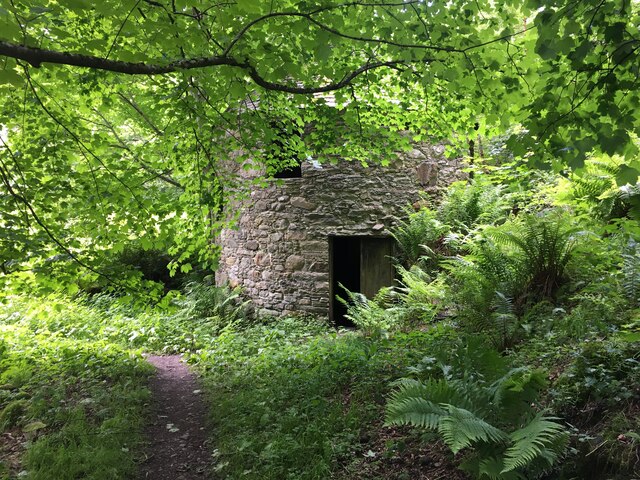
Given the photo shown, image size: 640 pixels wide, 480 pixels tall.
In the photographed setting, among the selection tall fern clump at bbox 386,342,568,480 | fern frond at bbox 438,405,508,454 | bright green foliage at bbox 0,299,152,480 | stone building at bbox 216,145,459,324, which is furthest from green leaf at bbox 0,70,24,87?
stone building at bbox 216,145,459,324

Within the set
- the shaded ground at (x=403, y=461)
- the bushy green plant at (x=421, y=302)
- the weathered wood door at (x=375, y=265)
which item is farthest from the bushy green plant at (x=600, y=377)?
the weathered wood door at (x=375, y=265)

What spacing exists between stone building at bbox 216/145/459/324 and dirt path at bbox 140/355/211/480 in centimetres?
305

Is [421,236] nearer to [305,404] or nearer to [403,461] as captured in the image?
[305,404]

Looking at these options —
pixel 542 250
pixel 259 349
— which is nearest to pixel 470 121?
pixel 542 250

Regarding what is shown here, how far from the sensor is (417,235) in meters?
8.14

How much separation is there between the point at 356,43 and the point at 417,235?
171 inches

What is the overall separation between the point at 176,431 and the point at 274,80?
4063 mm

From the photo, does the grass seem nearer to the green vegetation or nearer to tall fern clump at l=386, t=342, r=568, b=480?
the green vegetation

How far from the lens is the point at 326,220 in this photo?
8.80 meters

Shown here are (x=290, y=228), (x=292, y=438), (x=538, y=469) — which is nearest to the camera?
(x=538, y=469)

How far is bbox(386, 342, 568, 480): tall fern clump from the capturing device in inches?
101

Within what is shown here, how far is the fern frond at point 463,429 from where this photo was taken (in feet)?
8.39

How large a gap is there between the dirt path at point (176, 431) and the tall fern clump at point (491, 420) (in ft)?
7.61

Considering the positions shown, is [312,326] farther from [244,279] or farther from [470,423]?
[470,423]
